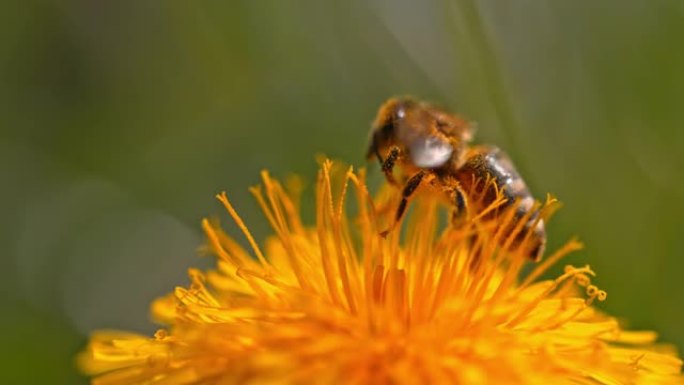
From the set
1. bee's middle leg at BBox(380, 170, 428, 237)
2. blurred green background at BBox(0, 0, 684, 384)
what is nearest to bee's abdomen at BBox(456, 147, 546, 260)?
bee's middle leg at BBox(380, 170, 428, 237)

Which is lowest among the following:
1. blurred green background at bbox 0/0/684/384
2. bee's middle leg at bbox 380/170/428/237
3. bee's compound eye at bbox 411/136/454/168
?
bee's middle leg at bbox 380/170/428/237

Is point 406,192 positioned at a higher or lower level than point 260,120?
lower

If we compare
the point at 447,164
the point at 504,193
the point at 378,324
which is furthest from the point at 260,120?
the point at 378,324

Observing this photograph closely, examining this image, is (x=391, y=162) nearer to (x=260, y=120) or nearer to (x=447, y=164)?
(x=447, y=164)

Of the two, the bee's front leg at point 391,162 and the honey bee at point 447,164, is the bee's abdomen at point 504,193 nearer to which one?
the honey bee at point 447,164

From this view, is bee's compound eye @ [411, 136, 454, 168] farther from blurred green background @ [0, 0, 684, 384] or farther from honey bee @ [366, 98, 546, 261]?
blurred green background @ [0, 0, 684, 384]
